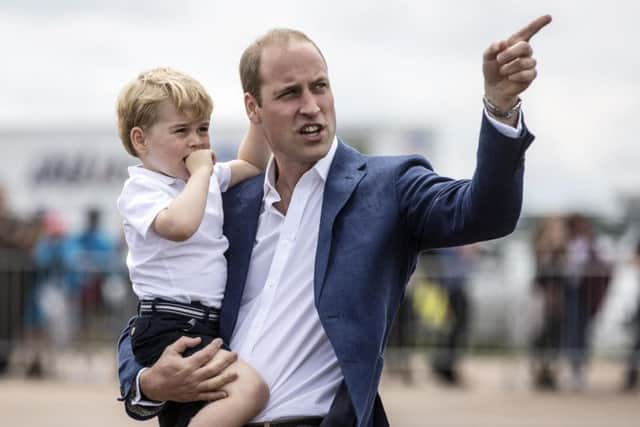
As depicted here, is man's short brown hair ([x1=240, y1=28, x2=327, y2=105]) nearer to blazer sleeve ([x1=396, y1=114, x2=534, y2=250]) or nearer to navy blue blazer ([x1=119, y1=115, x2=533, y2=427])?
navy blue blazer ([x1=119, y1=115, x2=533, y2=427])

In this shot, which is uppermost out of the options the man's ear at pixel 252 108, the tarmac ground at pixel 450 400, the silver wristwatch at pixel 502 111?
the silver wristwatch at pixel 502 111

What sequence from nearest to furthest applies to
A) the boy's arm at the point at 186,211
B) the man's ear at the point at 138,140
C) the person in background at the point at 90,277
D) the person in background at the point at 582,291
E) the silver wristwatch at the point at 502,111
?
the silver wristwatch at the point at 502,111, the boy's arm at the point at 186,211, the man's ear at the point at 138,140, the person in background at the point at 582,291, the person in background at the point at 90,277

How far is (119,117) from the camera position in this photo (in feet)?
14.8

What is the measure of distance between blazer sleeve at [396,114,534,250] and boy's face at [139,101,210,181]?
687 millimetres

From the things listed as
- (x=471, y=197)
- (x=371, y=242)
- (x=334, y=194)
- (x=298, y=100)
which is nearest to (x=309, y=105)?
(x=298, y=100)

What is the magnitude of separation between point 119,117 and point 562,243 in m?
11.1

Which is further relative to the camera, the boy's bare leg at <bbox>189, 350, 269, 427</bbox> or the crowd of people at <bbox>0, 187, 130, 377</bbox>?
the crowd of people at <bbox>0, 187, 130, 377</bbox>

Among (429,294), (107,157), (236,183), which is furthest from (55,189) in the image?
(236,183)

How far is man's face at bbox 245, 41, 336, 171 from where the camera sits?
4.14m

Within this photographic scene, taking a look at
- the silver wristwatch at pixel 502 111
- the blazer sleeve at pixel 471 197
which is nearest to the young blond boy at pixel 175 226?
the blazer sleeve at pixel 471 197

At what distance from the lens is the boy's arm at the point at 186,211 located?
165 inches

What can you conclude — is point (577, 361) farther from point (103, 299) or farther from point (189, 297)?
point (189, 297)

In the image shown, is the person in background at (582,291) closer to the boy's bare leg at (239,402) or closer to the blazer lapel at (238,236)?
the blazer lapel at (238,236)

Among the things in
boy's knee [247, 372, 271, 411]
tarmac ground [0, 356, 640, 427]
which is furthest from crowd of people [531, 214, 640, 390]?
boy's knee [247, 372, 271, 411]
